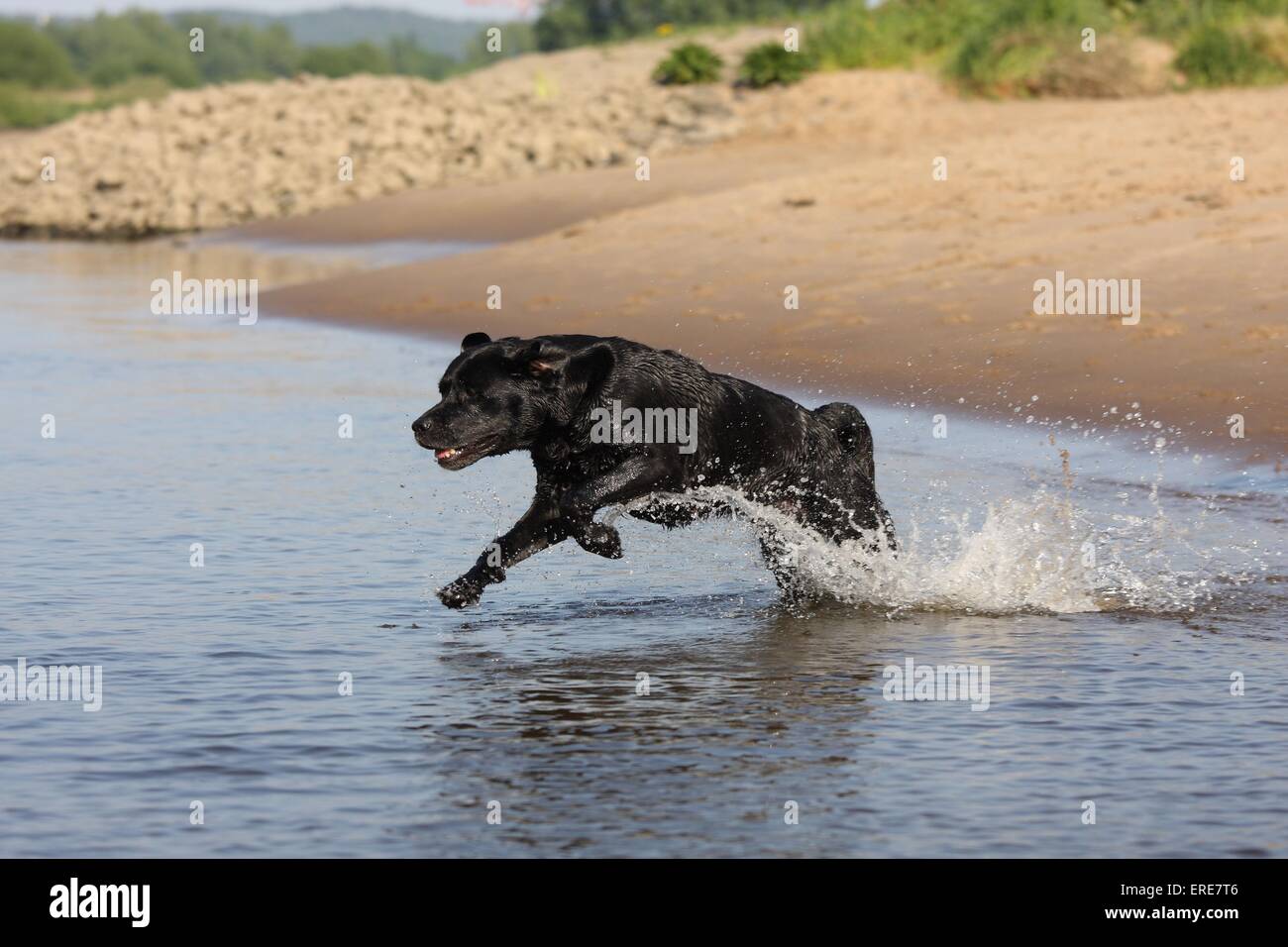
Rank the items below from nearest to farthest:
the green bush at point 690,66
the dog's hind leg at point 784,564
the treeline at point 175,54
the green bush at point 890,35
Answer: the dog's hind leg at point 784,564
the green bush at point 890,35
the green bush at point 690,66
the treeline at point 175,54

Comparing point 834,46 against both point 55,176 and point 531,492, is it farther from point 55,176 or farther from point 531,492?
point 531,492

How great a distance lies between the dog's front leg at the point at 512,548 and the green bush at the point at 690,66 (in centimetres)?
3033

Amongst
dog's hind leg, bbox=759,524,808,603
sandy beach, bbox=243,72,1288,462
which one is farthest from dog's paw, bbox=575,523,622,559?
sandy beach, bbox=243,72,1288,462

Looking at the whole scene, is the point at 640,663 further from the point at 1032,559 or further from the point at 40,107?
the point at 40,107

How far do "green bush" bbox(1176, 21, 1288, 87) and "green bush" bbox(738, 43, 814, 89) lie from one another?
8.00 metres

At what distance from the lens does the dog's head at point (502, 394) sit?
8.44m

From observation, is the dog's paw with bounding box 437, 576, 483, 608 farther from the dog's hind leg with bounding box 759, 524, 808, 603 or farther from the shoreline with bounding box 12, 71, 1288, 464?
the shoreline with bounding box 12, 71, 1288, 464

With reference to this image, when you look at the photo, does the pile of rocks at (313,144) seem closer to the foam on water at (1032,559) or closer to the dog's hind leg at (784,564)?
the foam on water at (1032,559)

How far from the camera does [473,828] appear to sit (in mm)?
6230

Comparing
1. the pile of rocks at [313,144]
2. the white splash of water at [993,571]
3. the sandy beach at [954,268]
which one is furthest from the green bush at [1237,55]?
the white splash of water at [993,571]

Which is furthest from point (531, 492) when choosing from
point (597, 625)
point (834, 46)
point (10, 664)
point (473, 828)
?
point (834, 46)

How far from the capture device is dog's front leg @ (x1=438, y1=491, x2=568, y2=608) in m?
8.88

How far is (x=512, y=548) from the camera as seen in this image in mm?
8875

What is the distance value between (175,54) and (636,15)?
218 feet
